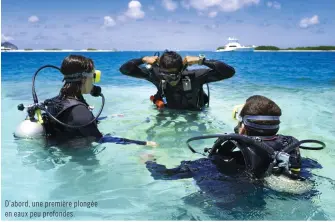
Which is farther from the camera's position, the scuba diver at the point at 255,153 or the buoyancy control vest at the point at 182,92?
the buoyancy control vest at the point at 182,92

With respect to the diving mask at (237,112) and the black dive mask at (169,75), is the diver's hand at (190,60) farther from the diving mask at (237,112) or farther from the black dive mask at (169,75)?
the diving mask at (237,112)

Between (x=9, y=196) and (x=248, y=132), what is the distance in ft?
7.67

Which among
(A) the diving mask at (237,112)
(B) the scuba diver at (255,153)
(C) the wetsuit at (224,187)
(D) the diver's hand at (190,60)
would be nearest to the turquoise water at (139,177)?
(C) the wetsuit at (224,187)

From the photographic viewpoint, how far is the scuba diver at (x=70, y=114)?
380 centimetres

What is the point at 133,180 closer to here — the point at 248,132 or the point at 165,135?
the point at 248,132

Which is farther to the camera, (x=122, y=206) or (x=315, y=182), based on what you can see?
(x=315, y=182)

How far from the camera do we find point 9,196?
3328 millimetres

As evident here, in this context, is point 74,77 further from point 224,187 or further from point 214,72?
point 214,72

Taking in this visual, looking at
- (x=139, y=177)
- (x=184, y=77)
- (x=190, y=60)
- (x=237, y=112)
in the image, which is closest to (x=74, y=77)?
(x=139, y=177)

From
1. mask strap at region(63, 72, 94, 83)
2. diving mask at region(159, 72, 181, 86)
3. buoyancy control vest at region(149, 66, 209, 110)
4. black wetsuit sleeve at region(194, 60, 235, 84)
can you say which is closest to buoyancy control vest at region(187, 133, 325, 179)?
mask strap at region(63, 72, 94, 83)

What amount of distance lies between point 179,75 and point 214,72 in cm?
74

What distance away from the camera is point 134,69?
6703mm

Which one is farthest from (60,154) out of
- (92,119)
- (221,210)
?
(221,210)

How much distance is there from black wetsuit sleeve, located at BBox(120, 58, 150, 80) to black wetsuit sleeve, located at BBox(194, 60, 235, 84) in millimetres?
1044
